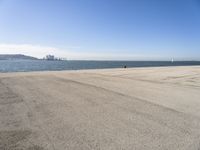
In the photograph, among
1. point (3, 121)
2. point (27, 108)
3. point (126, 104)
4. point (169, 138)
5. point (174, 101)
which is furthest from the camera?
point (174, 101)

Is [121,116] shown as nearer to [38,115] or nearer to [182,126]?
[182,126]

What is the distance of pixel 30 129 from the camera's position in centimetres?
414

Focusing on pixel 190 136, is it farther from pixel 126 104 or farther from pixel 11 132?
pixel 11 132

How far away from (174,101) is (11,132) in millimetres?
5394

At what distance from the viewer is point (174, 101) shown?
681 centimetres

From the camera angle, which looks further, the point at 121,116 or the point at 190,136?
the point at 121,116

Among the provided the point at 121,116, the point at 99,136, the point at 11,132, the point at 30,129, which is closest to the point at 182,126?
the point at 121,116

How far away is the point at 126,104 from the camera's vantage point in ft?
20.7

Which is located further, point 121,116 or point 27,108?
point 27,108

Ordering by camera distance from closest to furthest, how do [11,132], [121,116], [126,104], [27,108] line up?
[11,132], [121,116], [27,108], [126,104]

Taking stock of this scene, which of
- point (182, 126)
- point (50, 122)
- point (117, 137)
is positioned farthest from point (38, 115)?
point (182, 126)

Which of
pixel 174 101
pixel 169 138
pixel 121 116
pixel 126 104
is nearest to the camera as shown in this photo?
pixel 169 138

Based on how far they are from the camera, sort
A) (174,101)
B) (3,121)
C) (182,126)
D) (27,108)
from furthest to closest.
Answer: (174,101) < (27,108) < (3,121) < (182,126)

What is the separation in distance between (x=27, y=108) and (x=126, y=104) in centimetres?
317
